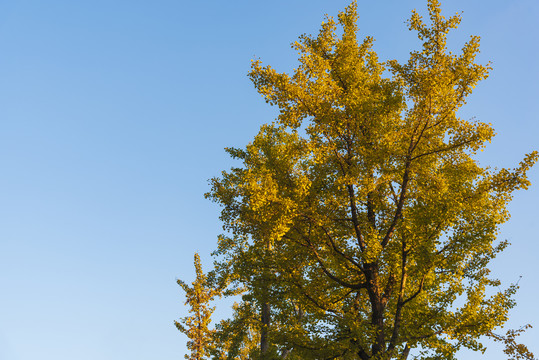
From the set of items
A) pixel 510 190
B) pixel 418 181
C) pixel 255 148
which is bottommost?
pixel 510 190

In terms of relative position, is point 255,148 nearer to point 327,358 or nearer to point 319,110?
point 319,110

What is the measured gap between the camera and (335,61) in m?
13.2

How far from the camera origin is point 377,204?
1337cm

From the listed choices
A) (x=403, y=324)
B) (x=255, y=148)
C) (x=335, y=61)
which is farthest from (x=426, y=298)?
(x=255, y=148)

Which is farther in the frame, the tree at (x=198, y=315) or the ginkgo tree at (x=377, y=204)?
the tree at (x=198, y=315)

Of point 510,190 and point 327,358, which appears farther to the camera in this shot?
point 327,358

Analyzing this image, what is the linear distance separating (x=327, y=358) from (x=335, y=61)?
333 inches

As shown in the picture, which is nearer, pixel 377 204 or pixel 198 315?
pixel 377 204

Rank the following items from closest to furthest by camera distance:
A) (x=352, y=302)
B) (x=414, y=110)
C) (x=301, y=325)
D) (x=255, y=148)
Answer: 1. (x=414, y=110)
2. (x=301, y=325)
3. (x=352, y=302)
4. (x=255, y=148)

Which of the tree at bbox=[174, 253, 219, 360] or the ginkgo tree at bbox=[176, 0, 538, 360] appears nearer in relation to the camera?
the ginkgo tree at bbox=[176, 0, 538, 360]

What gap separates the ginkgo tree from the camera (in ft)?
37.1

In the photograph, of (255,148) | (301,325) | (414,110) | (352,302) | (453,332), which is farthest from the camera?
(255,148)

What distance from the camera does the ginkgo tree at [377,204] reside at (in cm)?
1130

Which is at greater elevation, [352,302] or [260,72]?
[260,72]
